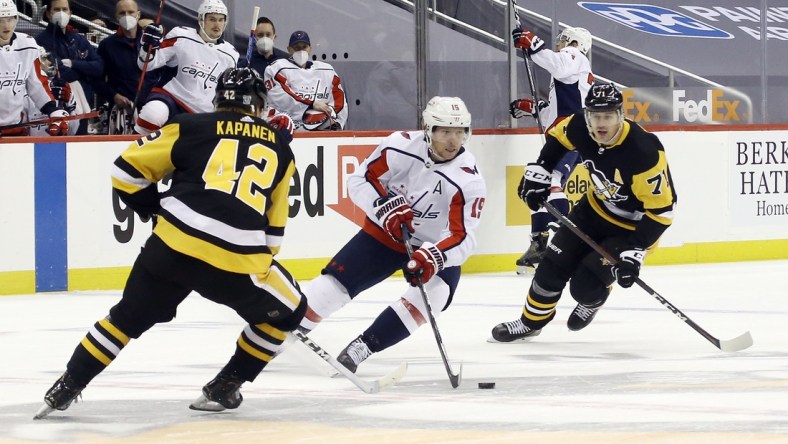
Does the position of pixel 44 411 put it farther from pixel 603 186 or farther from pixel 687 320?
pixel 687 320

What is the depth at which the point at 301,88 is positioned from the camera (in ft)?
27.9

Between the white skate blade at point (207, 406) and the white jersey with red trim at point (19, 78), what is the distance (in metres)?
4.03

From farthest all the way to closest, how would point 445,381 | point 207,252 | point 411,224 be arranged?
point 411,224, point 445,381, point 207,252

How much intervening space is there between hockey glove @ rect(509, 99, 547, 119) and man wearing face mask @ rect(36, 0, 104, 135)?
243 cm

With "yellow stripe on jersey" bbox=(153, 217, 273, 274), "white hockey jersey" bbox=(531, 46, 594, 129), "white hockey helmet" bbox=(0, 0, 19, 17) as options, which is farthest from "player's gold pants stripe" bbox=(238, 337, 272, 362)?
"white hockey jersey" bbox=(531, 46, 594, 129)

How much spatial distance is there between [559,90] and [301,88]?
1.50m

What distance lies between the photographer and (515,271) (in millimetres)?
8719

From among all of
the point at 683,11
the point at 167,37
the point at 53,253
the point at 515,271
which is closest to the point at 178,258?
the point at 53,253

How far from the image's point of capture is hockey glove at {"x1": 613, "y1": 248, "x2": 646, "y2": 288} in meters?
5.55

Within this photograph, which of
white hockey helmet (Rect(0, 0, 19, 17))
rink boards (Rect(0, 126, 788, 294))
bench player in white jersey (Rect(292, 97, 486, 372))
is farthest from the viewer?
white hockey helmet (Rect(0, 0, 19, 17))

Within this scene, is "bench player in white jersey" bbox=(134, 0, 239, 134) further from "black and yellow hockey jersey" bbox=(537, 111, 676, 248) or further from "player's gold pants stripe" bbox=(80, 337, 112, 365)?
"player's gold pants stripe" bbox=(80, 337, 112, 365)

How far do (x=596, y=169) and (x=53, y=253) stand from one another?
10.0ft

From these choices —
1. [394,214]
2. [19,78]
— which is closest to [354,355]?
[394,214]

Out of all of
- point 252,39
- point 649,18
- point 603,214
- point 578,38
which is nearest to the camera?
point 603,214
